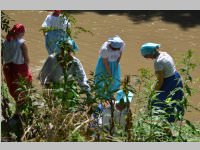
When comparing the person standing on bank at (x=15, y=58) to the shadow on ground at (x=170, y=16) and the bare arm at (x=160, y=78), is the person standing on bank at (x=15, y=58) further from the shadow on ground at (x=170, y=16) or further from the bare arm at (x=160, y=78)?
the shadow on ground at (x=170, y=16)

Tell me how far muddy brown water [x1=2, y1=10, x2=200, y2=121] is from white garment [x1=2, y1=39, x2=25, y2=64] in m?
2.49

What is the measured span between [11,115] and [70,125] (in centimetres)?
87

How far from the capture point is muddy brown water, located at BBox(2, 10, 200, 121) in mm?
8672

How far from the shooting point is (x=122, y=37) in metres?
10.1

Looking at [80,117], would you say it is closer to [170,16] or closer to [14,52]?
[14,52]

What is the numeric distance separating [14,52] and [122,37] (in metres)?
5.07

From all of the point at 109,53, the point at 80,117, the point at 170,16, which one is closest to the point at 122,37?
the point at 170,16

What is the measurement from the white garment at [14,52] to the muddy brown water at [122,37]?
97.9 inches

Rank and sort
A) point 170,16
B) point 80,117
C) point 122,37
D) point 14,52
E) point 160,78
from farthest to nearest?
point 170,16 → point 122,37 → point 14,52 → point 160,78 → point 80,117

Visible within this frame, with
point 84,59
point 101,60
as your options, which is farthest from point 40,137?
point 84,59

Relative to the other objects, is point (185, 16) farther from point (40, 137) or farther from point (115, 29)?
point (40, 137)

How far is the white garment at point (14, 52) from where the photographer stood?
5.07 metres

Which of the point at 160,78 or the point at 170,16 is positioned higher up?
the point at 170,16

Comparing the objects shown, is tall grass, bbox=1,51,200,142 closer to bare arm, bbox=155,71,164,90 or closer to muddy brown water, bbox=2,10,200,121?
bare arm, bbox=155,71,164,90
